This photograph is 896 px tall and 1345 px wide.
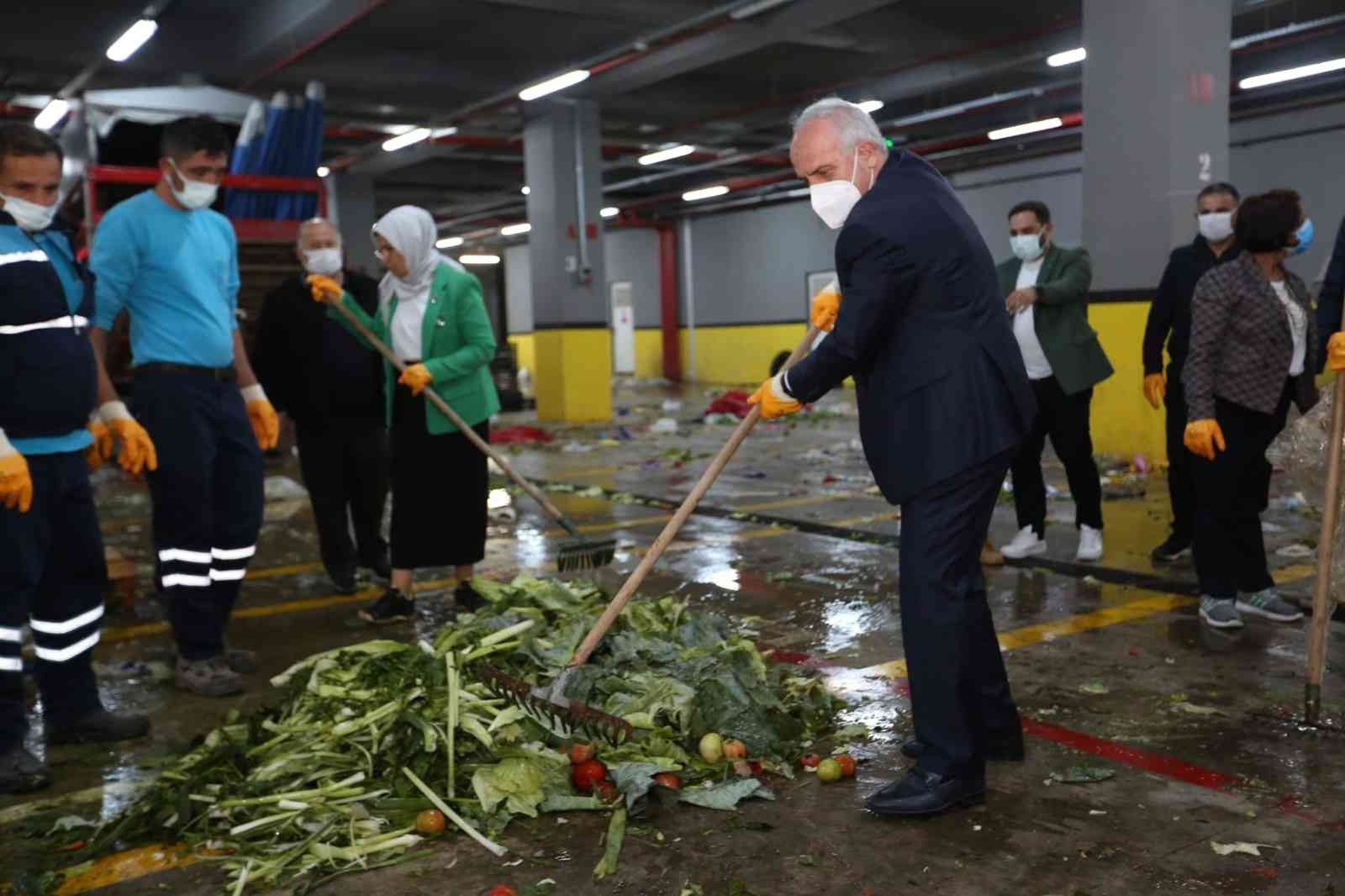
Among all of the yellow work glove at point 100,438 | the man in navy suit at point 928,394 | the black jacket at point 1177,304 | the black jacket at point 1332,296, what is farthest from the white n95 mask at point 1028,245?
the yellow work glove at point 100,438

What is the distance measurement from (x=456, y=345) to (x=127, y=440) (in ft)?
5.48

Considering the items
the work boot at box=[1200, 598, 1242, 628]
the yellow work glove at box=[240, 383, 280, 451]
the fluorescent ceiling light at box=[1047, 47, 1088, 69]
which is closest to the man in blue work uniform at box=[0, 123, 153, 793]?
the yellow work glove at box=[240, 383, 280, 451]

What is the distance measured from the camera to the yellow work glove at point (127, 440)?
4.02m

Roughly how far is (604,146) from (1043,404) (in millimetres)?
15733

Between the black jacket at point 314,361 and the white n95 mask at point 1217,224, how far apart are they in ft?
13.8

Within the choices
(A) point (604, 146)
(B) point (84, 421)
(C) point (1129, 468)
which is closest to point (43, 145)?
(B) point (84, 421)

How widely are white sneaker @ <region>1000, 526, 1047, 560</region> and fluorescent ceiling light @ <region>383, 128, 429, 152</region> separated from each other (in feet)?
47.1

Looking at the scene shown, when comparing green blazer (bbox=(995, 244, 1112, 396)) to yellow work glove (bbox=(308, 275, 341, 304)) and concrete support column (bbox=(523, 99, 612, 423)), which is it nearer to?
yellow work glove (bbox=(308, 275, 341, 304))

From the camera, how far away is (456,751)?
3340 mm

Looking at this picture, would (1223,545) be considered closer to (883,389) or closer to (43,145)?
(883,389)

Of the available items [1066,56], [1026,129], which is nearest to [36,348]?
[1066,56]

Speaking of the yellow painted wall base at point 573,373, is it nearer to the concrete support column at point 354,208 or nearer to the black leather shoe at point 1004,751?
the concrete support column at point 354,208

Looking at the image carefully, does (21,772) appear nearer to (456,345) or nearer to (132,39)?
(456,345)

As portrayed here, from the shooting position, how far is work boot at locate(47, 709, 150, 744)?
387cm
